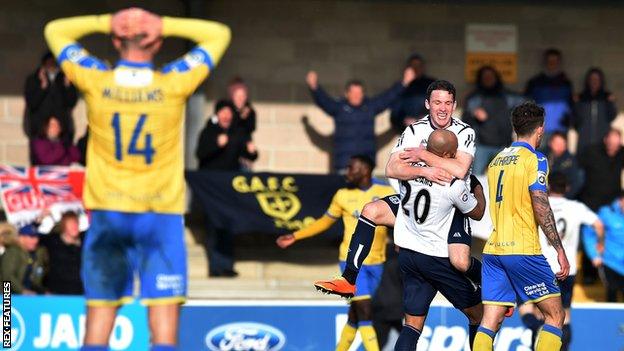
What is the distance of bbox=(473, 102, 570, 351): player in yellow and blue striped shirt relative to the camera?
28.5 ft

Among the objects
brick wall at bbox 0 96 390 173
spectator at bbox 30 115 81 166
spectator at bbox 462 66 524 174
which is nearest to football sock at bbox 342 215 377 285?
spectator at bbox 30 115 81 166

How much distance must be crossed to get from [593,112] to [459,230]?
8.07 meters

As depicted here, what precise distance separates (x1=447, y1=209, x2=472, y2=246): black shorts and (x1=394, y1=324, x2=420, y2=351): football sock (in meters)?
0.68

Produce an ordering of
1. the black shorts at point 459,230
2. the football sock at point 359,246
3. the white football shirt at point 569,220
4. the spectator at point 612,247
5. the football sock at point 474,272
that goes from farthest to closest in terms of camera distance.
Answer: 1. the spectator at point 612,247
2. the white football shirt at point 569,220
3. the football sock at point 359,246
4. the football sock at point 474,272
5. the black shorts at point 459,230

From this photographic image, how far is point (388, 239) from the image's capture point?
1449cm

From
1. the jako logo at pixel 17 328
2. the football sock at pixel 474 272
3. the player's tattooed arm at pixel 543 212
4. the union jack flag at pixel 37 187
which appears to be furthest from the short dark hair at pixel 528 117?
the union jack flag at pixel 37 187

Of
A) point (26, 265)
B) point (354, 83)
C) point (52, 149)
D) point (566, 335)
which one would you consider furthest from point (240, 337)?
point (354, 83)

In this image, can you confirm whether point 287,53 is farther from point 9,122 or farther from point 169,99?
point 169,99

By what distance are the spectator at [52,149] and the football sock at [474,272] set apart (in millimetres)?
7052

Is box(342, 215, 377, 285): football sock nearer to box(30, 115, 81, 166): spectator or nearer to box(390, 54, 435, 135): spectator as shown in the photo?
box(30, 115, 81, 166): spectator

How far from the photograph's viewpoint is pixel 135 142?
6938 millimetres

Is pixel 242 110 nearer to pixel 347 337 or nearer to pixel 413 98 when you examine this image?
pixel 413 98

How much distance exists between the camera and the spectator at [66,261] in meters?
13.6

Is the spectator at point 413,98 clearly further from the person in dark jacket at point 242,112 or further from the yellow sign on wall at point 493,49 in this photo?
the person in dark jacket at point 242,112
